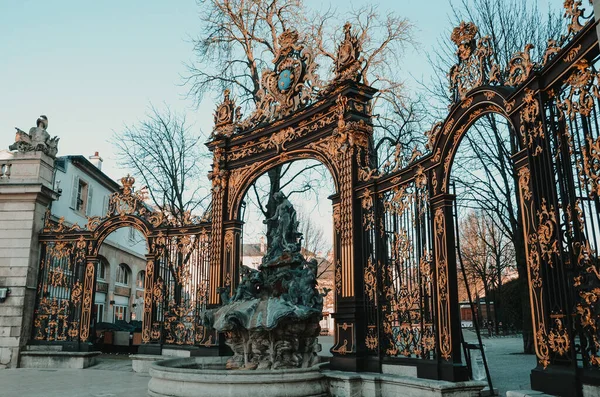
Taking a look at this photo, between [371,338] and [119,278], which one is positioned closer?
[371,338]

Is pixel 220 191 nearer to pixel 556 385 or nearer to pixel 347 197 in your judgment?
pixel 347 197

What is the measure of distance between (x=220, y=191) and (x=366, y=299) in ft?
15.6

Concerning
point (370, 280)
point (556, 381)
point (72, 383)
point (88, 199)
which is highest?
point (88, 199)

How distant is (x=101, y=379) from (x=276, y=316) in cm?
486

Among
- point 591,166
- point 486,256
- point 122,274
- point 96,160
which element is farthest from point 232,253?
point 96,160

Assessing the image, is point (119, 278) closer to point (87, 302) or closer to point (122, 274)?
point (122, 274)

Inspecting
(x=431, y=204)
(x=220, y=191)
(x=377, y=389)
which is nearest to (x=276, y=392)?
(x=377, y=389)

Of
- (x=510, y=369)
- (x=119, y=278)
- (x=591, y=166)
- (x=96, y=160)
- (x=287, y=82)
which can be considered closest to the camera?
(x=591, y=166)

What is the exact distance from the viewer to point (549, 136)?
18.0 feet

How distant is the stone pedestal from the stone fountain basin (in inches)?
272

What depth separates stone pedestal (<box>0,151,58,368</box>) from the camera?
1316cm

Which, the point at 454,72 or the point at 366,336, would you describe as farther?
the point at 366,336

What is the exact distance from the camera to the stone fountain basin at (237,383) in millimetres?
7258

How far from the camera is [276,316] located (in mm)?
8281
